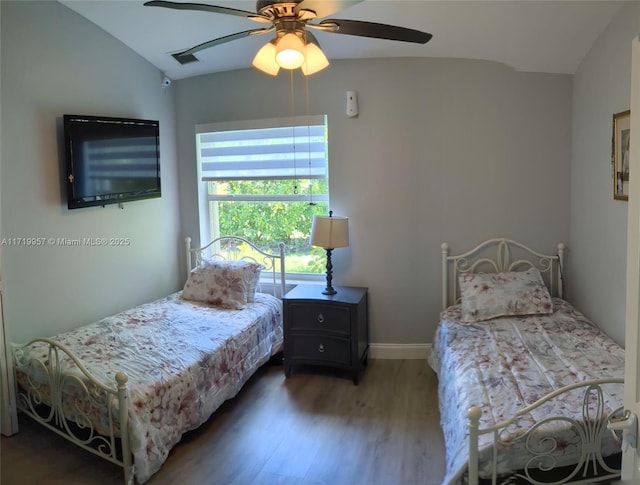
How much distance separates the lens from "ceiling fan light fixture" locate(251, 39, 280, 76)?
2.22m

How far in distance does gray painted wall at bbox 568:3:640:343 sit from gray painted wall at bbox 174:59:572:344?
0.48ft

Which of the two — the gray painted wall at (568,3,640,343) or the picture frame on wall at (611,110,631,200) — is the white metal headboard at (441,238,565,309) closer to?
the gray painted wall at (568,3,640,343)

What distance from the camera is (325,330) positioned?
3686 millimetres

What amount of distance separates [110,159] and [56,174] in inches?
14.7

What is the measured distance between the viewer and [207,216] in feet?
15.0

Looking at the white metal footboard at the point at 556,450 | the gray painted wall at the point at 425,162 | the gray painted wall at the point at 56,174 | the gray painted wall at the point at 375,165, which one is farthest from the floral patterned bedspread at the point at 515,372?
the gray painted wall at the point at 56,174

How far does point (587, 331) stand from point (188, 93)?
3476 millimetres

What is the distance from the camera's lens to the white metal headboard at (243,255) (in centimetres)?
429

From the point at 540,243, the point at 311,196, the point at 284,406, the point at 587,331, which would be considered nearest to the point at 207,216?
the point at 311,196

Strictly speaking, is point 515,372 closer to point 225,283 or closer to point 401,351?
point 401,351

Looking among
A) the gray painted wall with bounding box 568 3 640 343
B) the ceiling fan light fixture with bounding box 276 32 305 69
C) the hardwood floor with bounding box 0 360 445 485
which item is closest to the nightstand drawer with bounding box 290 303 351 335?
the hardwood floor with bounding box 0 360 445 485

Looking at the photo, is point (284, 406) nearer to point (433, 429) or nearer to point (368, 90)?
point (433, 429)

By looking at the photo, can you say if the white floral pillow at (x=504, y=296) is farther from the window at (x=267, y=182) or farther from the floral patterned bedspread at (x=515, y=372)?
the window at (x=267, y=182)

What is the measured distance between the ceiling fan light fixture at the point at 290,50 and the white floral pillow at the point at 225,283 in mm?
2135
